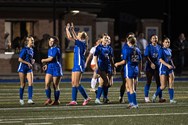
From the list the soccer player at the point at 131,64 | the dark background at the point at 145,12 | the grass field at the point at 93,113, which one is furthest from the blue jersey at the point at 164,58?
the dark background at the point at 145,12

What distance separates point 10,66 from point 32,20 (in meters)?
2.68

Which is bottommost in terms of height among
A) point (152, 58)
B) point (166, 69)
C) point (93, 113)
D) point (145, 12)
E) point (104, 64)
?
point (93, 113)

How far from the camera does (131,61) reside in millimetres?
17594

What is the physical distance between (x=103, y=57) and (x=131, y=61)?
6.45ft

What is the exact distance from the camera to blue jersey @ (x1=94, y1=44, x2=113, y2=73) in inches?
765

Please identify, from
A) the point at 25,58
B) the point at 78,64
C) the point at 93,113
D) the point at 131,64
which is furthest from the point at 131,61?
the point at 25,58

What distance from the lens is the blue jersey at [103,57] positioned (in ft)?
63.7

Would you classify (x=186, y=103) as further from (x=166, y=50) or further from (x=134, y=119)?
(x=134, y=119)

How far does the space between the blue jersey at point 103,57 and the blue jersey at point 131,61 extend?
71.4 inches

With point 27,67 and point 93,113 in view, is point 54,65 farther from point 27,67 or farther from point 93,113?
point 93,113

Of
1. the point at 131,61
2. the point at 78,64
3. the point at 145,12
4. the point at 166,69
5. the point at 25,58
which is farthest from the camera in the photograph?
the point at 145,12

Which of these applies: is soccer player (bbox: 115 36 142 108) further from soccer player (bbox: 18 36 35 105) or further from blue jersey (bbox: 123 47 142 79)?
soccer player (bbox: 18 36 35 105)

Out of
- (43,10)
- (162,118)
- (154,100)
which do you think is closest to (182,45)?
(43,10)

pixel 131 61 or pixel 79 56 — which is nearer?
pixel 131 61
